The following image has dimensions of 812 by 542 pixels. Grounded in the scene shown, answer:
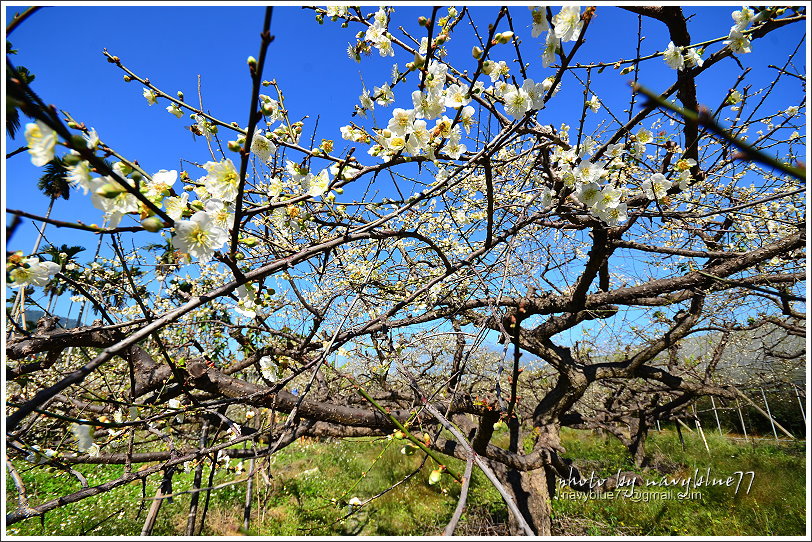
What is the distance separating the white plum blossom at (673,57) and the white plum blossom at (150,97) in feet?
7.51

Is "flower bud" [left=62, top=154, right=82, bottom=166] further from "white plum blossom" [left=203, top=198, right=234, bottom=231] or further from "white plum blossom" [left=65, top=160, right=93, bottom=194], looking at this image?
"white plum blossom" [left=203, top=198, right=234, bottom=231]

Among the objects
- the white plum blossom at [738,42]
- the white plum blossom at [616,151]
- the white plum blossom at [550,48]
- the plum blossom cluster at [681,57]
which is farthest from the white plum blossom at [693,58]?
the white plum blossom at [550,48]

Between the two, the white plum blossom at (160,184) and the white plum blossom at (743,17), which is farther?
the white plum blossom at (743,17)

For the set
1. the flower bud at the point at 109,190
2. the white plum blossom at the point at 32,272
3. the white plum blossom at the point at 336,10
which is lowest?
the white plum blossom at the point at 32,272

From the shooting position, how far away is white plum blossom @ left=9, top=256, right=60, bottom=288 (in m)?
1.08

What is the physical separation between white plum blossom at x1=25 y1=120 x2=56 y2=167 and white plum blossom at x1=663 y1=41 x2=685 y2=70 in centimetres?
216

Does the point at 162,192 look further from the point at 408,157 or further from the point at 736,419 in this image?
the point at 736,419

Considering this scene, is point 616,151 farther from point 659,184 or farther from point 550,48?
point 550,48

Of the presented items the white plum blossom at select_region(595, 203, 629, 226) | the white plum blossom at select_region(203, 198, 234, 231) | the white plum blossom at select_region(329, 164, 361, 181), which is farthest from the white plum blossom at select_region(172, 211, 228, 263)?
the white plum blossom at select_region(595, 203, 629, 226)

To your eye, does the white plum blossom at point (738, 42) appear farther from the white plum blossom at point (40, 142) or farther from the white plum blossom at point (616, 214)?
the white plum blossom at point (40, 142)

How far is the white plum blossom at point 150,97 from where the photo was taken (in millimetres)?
1626

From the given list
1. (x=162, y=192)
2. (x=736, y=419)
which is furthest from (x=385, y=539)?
(x=736, y=419)

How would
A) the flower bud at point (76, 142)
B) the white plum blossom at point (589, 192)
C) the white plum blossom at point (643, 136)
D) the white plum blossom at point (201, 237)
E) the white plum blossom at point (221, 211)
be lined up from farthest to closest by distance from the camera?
the white plum blossom at point (643, 136) < the white plum blossom at point (589, 192) < the white plum blossom at point (221, 211) < the white plum blossom at point (201, 237) < the flower bud at point (76, 142)

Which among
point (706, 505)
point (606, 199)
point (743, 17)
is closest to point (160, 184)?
point (606, 199)
